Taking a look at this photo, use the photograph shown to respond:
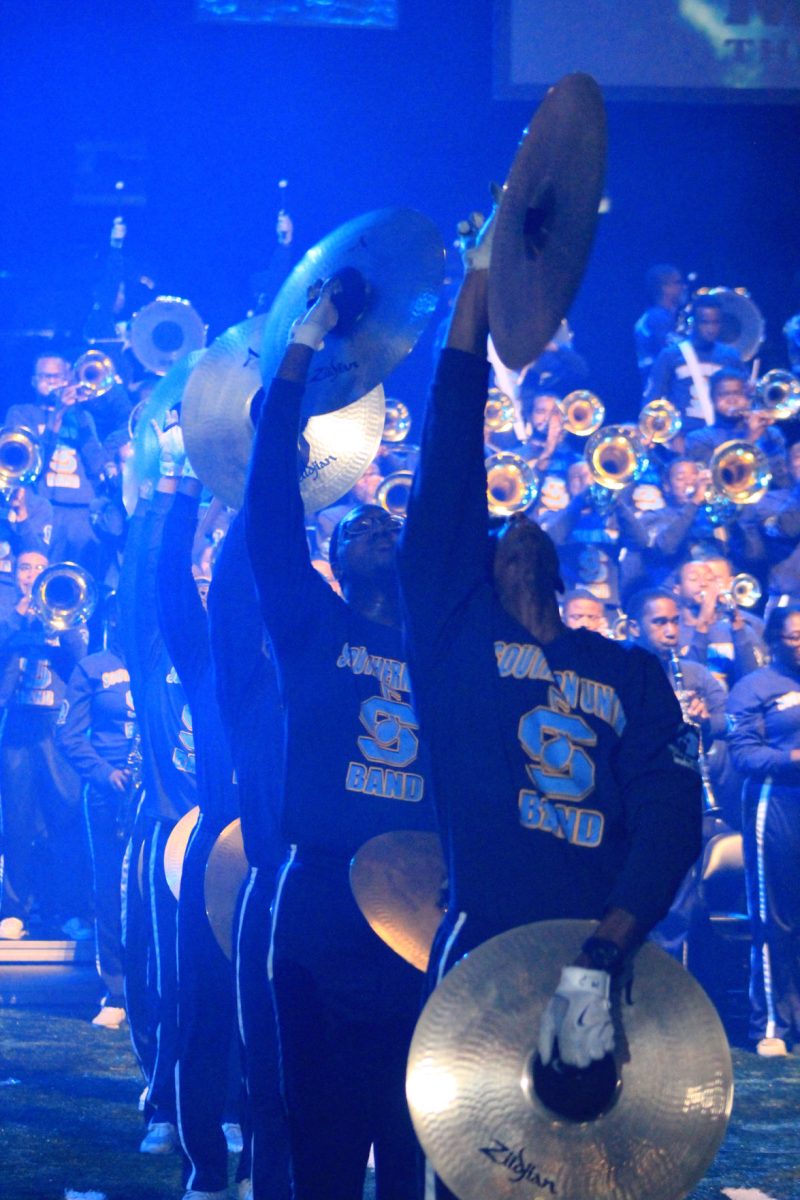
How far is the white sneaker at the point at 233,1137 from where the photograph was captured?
5.75 metres

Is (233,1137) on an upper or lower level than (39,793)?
lower

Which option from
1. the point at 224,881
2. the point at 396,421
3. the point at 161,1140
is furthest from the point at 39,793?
the point at 396,421

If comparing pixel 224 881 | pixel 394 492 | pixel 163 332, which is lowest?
pixel 224 881

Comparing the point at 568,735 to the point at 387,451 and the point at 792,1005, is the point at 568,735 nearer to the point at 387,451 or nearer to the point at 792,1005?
the point at 792,1005

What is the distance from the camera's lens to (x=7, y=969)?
8453mm

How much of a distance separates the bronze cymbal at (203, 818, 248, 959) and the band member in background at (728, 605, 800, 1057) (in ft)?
12.8

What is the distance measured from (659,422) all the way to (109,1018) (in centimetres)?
728

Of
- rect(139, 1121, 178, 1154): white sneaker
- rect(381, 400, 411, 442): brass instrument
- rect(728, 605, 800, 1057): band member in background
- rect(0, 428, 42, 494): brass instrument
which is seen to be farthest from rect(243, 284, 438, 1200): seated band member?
rect(381, 400, 411, 442): brass instrument

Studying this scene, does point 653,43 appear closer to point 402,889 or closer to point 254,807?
point 254,807

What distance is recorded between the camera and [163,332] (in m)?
14.3

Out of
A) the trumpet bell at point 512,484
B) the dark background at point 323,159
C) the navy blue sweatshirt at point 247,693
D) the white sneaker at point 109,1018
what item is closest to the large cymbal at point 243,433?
the navy blue sweatshirt at point 247,693

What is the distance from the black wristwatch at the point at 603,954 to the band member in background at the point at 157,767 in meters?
3.19

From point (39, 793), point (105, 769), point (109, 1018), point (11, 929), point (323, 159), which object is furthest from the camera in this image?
point (323, 159)

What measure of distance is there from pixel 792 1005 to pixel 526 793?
5.35 metres
